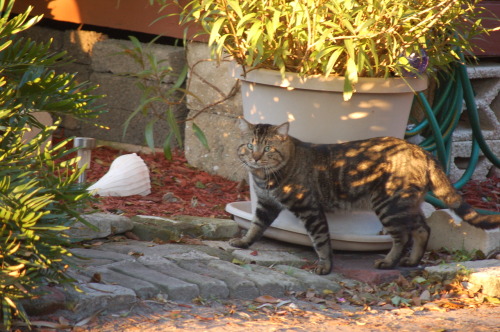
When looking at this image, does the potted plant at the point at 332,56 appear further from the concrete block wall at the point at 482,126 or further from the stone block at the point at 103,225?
the concrete block wall at the point at 482,126

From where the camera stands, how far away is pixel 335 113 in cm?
387

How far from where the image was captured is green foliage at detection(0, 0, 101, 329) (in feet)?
7.71

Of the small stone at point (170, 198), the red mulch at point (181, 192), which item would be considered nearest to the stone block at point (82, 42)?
the red mulch at point (181, 192)

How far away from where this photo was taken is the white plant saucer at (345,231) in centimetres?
394

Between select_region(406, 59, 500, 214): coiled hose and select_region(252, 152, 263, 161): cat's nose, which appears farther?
select_region(406, 59, 500, 214): coiled hose

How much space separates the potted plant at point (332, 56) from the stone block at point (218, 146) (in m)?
1.01

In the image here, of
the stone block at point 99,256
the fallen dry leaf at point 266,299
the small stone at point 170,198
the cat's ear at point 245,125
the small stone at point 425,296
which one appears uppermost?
the cat's ear at point 245,125

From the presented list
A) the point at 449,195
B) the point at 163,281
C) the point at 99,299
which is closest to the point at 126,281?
the point at 163,281

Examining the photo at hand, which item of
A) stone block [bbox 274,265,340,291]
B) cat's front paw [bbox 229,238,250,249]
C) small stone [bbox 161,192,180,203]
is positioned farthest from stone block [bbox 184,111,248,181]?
stone block [bbox 274,265,340,291]

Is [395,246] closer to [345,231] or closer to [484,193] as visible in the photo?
[345,231]

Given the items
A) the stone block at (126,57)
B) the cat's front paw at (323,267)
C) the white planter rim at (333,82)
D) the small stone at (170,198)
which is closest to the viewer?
the cat's front paw at (323,267)

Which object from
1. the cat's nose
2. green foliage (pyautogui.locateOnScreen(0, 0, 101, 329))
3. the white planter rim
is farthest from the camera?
the cat's nose

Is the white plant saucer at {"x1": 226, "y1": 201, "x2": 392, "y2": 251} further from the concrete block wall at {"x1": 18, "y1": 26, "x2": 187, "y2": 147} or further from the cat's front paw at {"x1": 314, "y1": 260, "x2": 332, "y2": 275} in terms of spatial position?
the concrete block wall at {"x1": 18, "y1": 26, "x2": 187, "y2": 147}

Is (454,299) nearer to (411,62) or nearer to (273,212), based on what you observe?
(273,212)
